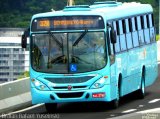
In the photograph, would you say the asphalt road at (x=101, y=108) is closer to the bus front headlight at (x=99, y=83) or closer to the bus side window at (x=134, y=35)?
the bus front headlight at (x=99, y=83)

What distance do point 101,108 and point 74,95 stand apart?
64.2 inches

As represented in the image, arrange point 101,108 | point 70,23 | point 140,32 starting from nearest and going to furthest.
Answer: point 70,23 < point 101,108 < point 140,32

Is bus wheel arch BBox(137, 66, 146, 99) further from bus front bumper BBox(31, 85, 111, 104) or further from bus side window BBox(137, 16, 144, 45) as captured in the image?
bus front bumper BBox(31, 85, 111, 104)

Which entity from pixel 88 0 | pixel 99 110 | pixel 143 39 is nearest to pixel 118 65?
pixel 99 110

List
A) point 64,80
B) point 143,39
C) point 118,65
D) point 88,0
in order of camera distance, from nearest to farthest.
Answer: point 64,80 → point 118,65 → point 143,39 → point 88,0

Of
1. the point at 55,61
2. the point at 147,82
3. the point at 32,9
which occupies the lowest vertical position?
the point at 32,9

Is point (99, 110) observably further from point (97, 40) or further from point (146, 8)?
point (146, 8)

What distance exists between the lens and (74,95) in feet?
71.9

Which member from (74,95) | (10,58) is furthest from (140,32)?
(10,58)

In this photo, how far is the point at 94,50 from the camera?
22.1 m

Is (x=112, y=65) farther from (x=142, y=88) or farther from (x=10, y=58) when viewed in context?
(x=10, y=58)

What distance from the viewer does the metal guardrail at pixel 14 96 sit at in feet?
75.9

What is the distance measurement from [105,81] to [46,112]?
5.61 ft

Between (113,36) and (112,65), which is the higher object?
(113,36)
